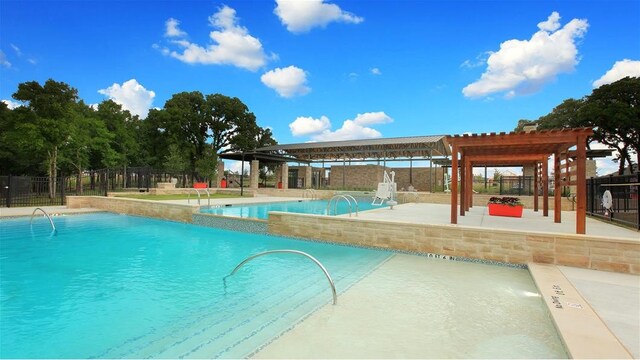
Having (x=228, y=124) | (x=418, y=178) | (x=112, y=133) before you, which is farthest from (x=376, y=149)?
(x=112, y=133)

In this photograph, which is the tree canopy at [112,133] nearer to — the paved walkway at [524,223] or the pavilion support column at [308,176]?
the pavilion support column at [308,176]

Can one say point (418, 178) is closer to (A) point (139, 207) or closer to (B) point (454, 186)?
(B) point (454, 186)

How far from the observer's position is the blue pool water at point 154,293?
314 cm

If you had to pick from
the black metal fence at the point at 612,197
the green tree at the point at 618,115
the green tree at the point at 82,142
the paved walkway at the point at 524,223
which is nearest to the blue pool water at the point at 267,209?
the paved walkway at the point at 524,223

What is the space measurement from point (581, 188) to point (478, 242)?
7.07 ft

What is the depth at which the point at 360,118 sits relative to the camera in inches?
1241

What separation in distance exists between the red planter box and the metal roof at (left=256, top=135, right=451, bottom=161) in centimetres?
1004

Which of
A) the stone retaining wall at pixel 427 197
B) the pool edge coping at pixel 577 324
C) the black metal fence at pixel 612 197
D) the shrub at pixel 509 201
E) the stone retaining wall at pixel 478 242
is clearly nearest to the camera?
the pool edge coping at pixel 577 324

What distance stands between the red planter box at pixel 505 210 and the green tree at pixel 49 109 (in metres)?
20.6

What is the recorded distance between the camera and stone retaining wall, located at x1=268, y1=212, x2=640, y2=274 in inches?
198

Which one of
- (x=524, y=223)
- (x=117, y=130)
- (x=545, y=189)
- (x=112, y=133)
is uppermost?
(x=117, y=130)

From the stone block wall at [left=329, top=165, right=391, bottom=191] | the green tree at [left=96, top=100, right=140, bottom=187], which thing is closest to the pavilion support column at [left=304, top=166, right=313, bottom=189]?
the stone block wall at [left=329, top=165, right=391, bottom=191]

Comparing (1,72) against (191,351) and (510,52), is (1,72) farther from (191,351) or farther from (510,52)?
(510,52)

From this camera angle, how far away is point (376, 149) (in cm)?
2261
